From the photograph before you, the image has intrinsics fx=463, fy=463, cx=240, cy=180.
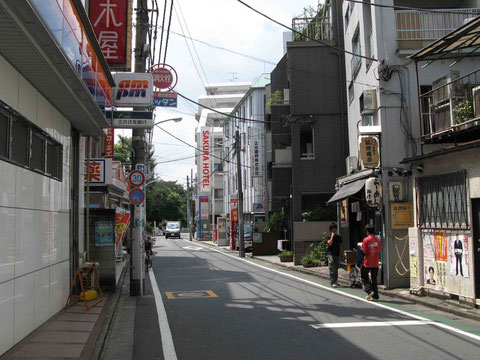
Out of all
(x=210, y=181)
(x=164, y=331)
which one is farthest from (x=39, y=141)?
(x=210, y=181)

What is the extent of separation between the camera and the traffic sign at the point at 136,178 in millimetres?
12312

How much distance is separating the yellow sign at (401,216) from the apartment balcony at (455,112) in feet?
6.33

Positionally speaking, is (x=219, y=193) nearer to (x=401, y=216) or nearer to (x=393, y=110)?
(x=393, y=110)

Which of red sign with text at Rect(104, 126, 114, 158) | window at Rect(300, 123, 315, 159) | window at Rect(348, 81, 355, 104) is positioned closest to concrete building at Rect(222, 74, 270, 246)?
window at Rect(300, 123, 315, 159)

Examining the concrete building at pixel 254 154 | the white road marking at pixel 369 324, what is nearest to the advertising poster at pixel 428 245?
the white road marking at pixel 369 324

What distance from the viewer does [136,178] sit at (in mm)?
12344

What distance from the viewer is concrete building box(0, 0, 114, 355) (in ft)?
19.8

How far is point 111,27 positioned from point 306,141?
13097 millimetres

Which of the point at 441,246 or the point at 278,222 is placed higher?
the point at 278,222

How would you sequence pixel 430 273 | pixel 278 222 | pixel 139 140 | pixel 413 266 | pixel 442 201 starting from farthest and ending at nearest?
1. pixel 278 222
2. pixel 139 140
3. pixel 413 266
4. pixel 430 273
5. pixel 442 201

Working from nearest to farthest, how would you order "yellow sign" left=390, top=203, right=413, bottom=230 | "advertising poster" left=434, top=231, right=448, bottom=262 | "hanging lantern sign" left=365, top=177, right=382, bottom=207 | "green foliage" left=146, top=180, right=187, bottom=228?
"advertising poster" left=434, top=231, right=448, bottom=262
"yellow sign" left=390, top=203, right=413, bottom=230
"hanging lantern sign" left=365, top=177, right=382, bottom=207
"green foliage" left=146, top=180, right=187, bottom=228

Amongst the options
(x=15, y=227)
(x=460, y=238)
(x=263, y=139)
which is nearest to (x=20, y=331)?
(x=15, y=227)

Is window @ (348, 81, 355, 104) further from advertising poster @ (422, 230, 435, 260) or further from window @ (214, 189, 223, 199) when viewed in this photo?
window @ (214, 189, 223, 199)

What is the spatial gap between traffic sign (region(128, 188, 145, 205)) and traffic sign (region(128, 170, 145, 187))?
161 mm
